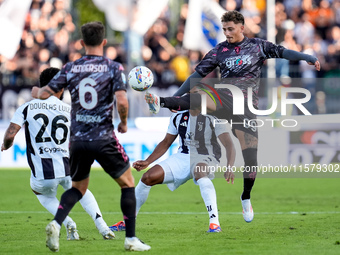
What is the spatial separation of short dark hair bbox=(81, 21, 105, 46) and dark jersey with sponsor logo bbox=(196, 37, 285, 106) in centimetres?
271

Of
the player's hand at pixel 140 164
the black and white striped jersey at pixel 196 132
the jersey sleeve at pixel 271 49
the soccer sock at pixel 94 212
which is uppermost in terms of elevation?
the jersey sleeve at pixel 271 49

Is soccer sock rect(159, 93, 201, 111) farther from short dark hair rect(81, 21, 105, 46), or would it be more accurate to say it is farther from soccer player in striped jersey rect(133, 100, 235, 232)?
short dark hair rect(81, 21, 105, 46)

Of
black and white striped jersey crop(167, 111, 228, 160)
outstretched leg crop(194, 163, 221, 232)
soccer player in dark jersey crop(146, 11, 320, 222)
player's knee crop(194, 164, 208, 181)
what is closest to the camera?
outstretched leg crop(194, 163, 221, 232)

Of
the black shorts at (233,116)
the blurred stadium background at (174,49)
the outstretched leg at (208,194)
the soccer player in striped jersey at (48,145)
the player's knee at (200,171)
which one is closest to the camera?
the soccer player in striped jersey at (48,145)

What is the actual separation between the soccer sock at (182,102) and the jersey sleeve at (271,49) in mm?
1048

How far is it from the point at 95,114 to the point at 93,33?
0.79m

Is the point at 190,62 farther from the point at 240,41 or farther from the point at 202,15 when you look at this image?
the point at 240,41

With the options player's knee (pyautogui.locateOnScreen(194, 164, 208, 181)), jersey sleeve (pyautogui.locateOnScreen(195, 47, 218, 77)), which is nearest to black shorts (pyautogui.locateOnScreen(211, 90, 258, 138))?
jersey sleeve (pyautogui.locateOnScreen(195, 47, 218, 77))

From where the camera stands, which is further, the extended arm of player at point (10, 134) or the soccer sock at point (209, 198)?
A: the soccer sock at point (209, 198)

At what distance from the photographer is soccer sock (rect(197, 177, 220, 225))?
8742 millimetres

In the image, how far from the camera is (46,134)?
8.36 metres

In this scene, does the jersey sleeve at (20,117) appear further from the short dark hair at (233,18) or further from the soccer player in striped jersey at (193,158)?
the short dark hair at (233,18)

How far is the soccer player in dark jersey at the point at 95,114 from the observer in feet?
23.1

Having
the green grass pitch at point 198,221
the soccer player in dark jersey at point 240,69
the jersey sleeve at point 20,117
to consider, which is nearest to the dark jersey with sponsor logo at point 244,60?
the soccer player in dark jersey at point 240,69
